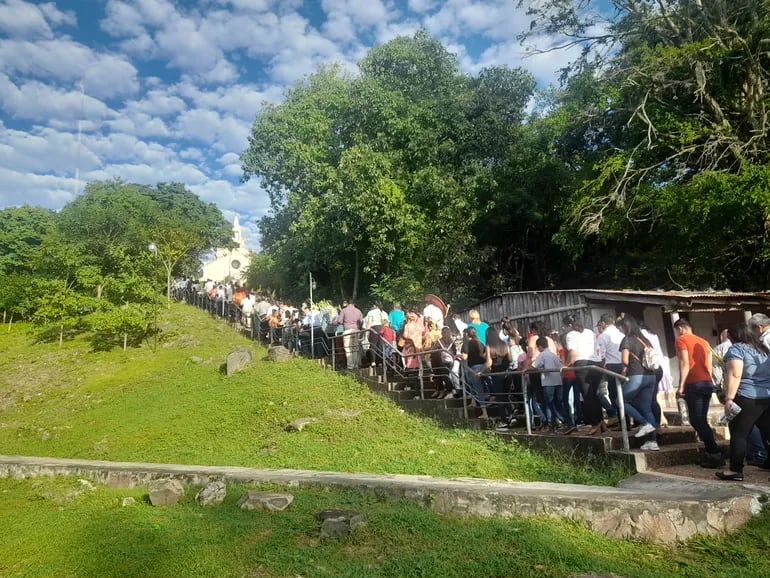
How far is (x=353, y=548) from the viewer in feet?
16.3

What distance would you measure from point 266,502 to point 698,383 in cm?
514

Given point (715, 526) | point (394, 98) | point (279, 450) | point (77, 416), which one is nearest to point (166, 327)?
point (77, 416)

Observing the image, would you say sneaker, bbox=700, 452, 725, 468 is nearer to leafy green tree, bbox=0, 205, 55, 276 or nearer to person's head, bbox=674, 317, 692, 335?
person's head, bbox=674, 317, 692, 335

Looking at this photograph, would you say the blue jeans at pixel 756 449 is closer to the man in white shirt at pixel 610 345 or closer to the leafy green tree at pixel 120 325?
the man in white shirt at pixel 610 345

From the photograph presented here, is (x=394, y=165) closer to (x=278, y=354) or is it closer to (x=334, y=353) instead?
(x=278, y=354)

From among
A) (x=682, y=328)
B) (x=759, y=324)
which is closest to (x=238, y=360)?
(x=682, y=328)

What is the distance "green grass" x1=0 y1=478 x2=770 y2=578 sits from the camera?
14.4 feet

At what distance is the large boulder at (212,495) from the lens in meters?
6.80

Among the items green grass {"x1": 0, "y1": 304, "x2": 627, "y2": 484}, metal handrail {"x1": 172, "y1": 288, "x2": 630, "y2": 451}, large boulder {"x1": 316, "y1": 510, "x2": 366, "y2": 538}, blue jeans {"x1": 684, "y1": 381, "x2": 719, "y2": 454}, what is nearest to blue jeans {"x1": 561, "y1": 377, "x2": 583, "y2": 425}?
metal handrail {"x1": 172, "y1": 288, "x2": 630, "y2": 451}

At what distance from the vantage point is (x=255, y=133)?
30.7 meters

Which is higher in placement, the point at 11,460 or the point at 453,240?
the point at 453,240

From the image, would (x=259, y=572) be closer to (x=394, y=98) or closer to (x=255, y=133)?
(x=394, y=98)

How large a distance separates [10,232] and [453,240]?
37811 mm

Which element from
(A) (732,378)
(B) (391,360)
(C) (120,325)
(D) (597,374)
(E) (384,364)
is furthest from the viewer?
(C) (120,325)
